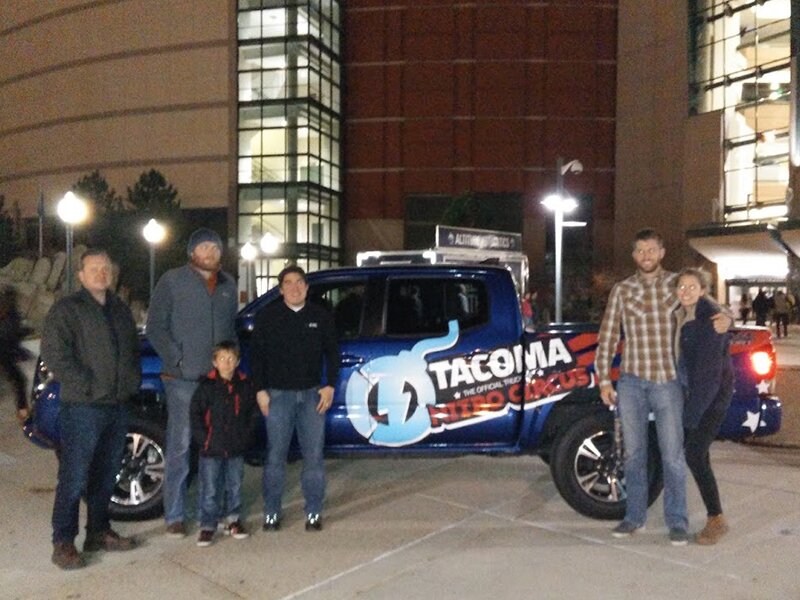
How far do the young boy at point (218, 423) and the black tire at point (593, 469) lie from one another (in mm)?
2083

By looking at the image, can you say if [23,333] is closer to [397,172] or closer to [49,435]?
[49,435]

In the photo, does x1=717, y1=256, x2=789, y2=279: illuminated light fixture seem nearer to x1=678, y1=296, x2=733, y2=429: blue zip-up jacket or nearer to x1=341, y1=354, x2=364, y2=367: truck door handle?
x1=678, y1=296, x2=733, y2=429: blue zip-up jacket

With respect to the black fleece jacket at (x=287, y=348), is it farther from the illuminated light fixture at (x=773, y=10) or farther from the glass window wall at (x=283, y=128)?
the glass window wall at (x=283, y=128)

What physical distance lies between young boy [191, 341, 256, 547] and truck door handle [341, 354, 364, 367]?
28.9 inches

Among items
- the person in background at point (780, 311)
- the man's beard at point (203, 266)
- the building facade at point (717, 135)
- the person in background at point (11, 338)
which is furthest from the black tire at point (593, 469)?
the building facade at point (717, 135)

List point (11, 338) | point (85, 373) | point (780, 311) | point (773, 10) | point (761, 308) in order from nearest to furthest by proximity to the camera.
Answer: point (85, 373), point (11, 338), point (780, 311), point (761, 308), point (773, 10)

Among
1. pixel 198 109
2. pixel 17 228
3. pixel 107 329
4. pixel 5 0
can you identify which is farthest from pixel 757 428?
pixel 5 0

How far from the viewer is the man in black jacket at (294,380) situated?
546cm

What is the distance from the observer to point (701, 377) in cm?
520

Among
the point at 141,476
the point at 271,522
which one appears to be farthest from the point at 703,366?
the point at 141,476

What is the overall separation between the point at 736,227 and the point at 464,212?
1032 cm

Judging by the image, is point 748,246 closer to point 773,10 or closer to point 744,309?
point 744,309

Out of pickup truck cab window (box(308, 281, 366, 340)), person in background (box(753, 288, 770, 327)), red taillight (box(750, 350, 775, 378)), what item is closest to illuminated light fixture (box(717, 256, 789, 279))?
person in background (box(753, 288, 770, 327))

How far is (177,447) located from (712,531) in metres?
3.38
